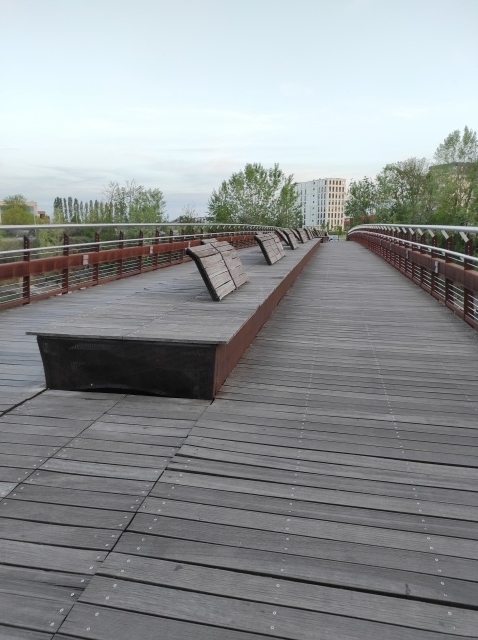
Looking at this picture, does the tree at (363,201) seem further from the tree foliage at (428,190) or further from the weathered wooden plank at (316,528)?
the weathered wooden plank at (316,528)

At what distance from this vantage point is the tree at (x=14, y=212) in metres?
123

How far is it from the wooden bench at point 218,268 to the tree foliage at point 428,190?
8094cm

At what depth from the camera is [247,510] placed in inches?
98.4

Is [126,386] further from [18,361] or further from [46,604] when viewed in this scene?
[46,604]

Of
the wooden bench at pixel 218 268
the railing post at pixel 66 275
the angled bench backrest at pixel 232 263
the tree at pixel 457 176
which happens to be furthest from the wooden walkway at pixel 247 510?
the tree at pixel 457 176

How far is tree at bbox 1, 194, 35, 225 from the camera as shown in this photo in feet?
405

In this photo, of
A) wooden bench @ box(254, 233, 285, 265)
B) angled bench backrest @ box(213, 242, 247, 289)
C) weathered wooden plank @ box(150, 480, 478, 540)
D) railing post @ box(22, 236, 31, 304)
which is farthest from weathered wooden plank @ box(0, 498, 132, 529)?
wooden bench @ box(254, 233, 285, 265)

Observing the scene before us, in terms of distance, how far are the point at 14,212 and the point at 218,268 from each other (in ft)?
423

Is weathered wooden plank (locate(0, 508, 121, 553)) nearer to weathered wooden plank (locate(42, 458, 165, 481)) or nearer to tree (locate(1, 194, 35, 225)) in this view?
weathered wooden plank (locate(42, 458, 165, 481))

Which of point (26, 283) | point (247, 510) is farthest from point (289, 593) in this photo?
point (26, 283)

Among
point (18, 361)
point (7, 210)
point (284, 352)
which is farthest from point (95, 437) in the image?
point (7, 210)

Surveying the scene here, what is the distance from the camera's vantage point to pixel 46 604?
1919mm

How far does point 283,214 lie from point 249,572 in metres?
91.6

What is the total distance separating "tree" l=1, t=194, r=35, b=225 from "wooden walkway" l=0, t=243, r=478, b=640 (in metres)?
121
